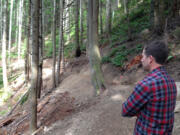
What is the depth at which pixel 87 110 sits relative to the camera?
6062 mm

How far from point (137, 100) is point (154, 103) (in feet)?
0.62

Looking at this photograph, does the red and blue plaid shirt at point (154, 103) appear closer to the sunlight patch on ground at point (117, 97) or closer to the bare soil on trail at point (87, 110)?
the bare soil on trail at point (87, 110)

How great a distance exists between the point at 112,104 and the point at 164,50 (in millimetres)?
4485

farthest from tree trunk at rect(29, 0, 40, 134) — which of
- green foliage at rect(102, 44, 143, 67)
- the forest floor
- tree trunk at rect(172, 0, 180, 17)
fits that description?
tree trunk at rect(172, 0, 180, 17)

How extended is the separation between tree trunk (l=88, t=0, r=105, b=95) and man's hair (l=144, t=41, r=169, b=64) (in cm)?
555

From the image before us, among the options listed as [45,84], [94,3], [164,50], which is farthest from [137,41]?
[164,50]

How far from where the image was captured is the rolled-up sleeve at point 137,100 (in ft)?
5.78

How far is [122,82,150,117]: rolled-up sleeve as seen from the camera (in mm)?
1761

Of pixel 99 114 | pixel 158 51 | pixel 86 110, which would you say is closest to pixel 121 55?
pixel 86 110

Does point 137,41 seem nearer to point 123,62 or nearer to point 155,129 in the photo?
point 123,62

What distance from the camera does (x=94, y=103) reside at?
658 cm

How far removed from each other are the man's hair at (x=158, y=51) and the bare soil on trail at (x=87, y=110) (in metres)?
2.75

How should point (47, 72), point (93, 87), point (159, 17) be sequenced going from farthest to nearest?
point (47, 72) < point (159, 17) < point (93, 87)

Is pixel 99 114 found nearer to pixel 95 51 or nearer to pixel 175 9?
pixel 95 51
